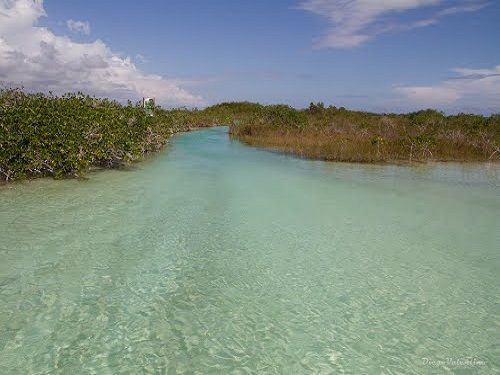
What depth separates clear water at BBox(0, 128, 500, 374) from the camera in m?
3.60

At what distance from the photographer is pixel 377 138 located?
17.6 metres

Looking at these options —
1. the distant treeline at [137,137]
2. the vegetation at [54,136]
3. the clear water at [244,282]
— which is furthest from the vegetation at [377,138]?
the vegetation at [54,136]

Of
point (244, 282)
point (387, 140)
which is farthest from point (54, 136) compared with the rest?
point (387, 140)

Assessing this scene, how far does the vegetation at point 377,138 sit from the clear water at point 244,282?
303 inches

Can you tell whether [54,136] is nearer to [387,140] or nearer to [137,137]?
[137,137]

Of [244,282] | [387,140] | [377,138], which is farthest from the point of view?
[387,140]

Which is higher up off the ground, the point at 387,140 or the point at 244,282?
the point at 387,140

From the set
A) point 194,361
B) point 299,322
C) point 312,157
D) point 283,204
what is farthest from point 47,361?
point 312,157

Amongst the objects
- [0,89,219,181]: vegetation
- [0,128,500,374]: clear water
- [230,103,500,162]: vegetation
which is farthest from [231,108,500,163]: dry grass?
[0,89,219,181]: vegetation

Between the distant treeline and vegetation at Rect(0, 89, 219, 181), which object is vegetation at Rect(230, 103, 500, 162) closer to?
the distant treeline

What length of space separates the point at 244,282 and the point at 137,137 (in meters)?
11.5

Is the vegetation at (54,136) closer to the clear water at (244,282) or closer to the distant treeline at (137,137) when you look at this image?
the distant treeline at (137,137)

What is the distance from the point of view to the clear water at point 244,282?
11.8ft

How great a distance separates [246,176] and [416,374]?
9.47 m
